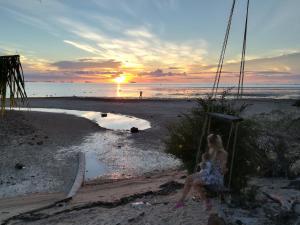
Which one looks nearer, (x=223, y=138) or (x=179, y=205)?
(x=179, y=205)

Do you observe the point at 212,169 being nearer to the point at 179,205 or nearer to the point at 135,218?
the point at 179,205

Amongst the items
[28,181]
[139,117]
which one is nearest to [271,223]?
[28,181]

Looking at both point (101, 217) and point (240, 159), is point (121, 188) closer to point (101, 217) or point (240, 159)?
point (101, 217)

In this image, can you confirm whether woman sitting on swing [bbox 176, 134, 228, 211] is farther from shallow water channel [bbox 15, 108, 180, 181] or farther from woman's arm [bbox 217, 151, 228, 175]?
shallow water channel [bbox 15, 108, 180, 181]

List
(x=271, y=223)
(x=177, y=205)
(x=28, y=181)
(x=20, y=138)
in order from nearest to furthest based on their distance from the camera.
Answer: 1. (x=271, y=223)
2. (x=177, y=205)
3. (x=28, y=181)
4. (x=20, y=138)

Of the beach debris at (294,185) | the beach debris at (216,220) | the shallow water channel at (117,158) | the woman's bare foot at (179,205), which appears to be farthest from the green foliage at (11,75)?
the shallow water channel at (117,158)

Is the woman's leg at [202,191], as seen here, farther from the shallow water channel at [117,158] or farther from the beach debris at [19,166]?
the beach debris at [19,166]

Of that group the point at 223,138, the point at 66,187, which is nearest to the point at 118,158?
the point at 66,187

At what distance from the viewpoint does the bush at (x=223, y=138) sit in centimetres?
829

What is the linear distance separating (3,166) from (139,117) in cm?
2158

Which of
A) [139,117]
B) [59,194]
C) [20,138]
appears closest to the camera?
[59,194]

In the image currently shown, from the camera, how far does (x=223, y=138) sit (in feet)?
28.0

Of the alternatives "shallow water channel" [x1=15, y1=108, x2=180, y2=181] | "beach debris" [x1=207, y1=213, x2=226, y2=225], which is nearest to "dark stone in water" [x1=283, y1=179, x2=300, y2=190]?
"beach debris" [x1=207, y1=213, x2=226, y2=225]

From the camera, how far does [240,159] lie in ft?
27.3
